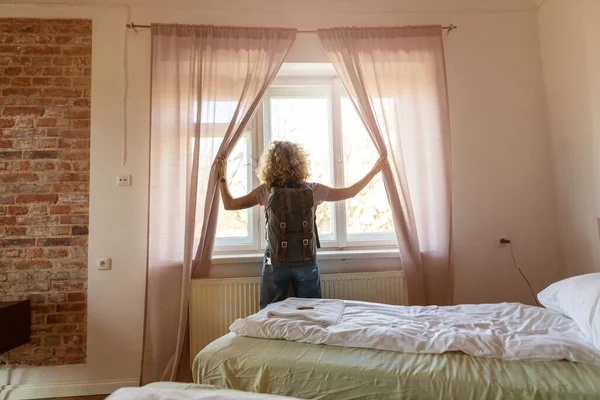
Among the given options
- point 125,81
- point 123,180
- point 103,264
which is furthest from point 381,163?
point 103,264

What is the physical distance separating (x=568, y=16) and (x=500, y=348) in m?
2.22

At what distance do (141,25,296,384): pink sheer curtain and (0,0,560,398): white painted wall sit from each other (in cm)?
15

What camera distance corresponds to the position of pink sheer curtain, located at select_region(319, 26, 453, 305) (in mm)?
2078

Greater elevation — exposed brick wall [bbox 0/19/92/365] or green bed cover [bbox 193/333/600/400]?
exposed brick wall [bbox 0/19/92/365]

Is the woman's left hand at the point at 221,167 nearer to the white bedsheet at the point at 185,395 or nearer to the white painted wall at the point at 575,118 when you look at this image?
the white bedsheet at the point at 185,395

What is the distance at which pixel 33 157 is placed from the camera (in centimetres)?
206

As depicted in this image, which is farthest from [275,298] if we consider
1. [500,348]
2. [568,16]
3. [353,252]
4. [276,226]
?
[568,16]

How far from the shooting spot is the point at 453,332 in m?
1.20

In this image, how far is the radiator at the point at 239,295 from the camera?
1983mm

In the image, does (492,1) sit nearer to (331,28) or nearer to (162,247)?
(331,28)

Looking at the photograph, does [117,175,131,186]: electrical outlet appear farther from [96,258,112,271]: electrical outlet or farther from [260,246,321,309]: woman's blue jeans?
[260,246,321,309]: woman's blue jeans

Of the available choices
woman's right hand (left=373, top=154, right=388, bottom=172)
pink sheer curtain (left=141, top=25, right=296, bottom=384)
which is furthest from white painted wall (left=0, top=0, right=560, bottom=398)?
woman's right hand (left=373, top=154, right=388, bottom=172)

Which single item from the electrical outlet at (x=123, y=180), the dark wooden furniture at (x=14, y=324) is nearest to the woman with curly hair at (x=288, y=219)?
the electrical outlet at (x=123, y=180)

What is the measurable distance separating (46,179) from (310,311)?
1.96 m
